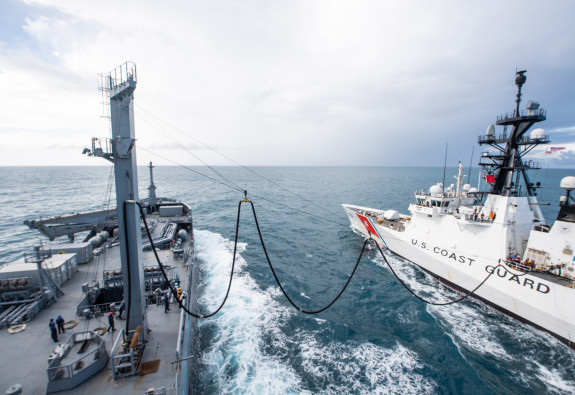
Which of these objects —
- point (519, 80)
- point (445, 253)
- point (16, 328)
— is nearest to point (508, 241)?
point (445, 253)

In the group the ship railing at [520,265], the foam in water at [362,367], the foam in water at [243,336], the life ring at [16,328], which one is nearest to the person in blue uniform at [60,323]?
the life ring at [16,328]

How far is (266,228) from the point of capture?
39.0 meters

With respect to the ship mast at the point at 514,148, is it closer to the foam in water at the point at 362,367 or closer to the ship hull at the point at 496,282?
the ship hull at the point at 496,282

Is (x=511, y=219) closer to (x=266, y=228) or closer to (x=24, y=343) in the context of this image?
(x=266, y=228)

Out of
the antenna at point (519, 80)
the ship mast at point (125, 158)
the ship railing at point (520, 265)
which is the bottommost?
the ship railing at point (520, 265)

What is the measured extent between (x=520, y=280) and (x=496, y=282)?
5.23 ft

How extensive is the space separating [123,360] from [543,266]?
2617cm

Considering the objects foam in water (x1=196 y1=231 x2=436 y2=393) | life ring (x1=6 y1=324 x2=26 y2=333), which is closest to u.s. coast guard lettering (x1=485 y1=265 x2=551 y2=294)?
foam in water (x1=196 y1=231 x2=436 y2=393)

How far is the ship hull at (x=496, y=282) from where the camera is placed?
1577cm

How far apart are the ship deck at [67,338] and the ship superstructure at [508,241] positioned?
44.0 ft

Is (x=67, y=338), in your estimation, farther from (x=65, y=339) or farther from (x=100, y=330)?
(x=100, y=330)

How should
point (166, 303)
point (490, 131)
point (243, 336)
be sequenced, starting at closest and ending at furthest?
point (166, 303), point (243, 336), point (490, 131)

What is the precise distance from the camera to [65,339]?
435 inches

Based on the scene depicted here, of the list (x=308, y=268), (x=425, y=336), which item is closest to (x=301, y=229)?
(x=308, y=268)
